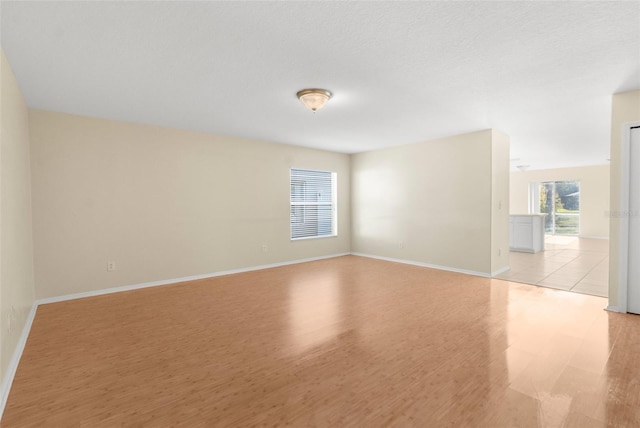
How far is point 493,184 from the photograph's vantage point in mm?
4922

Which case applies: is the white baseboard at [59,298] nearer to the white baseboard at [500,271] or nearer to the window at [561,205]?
the white baseboard at [500,271]

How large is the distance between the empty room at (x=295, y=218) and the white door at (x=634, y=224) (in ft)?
0.06

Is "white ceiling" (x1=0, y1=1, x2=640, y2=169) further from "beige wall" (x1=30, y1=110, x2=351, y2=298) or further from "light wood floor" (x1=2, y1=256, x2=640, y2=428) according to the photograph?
"light wood floor" (x1=2, y1=256, x2=640, y2=428)

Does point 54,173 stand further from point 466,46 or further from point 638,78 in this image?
point 638,78

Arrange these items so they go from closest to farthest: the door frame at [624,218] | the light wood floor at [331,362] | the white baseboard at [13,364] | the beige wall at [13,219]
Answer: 1. the light wood floor at [331,362]
2. the white baseboard at [13,364]
3. the beige wall at [13,219]
4. the door frame at [624,218]

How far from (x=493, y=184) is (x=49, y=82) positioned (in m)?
5.70

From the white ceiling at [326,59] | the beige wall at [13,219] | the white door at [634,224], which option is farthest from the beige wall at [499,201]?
the beige wall at [13,219]

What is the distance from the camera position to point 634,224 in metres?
3.21

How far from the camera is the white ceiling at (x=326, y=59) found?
1.90 m

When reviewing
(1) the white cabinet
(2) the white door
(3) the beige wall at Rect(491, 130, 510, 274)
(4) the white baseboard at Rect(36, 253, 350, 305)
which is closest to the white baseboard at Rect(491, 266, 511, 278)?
(3) the beige wall at Rect(491, 130, 510, 274)

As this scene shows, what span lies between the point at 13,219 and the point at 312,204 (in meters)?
4.72

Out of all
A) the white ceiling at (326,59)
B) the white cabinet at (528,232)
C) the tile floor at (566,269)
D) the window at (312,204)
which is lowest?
the tile floor at (566,269)

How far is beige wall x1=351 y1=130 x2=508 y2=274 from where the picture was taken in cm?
502

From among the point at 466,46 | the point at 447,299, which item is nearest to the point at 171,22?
the point at 466,46
